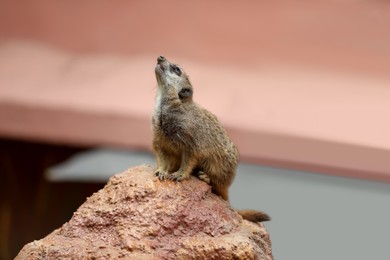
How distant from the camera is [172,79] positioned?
9.02 feet

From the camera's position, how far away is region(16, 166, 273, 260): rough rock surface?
8.11 ft

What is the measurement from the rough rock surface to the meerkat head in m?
0.29

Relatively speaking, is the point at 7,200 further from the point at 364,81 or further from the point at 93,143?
the point at 364,81

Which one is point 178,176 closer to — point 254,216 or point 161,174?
point 161,174

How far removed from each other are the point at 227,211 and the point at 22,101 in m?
1.78

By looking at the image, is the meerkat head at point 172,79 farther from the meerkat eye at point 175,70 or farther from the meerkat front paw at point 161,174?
the meerkat front paw at point 161,174

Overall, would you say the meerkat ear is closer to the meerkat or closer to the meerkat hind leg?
the meerkat

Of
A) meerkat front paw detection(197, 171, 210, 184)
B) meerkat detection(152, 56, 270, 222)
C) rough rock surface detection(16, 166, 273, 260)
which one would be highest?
meerkat detection(152, 56, 270, 222)

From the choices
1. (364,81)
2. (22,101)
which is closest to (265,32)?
(364,81)

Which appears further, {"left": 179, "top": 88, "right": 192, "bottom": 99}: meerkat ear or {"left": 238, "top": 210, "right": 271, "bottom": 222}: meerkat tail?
{"left": 238, "top": 210, "right": 271, "bottom": 222}: meerkat tail

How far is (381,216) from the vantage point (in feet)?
13.0

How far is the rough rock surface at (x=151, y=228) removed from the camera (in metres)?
2.47

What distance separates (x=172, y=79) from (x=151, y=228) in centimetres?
52

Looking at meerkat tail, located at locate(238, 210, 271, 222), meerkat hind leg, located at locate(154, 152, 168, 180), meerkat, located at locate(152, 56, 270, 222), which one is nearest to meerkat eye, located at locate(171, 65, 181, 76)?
meerkat, located at locate(152, 56, 270, 222)
